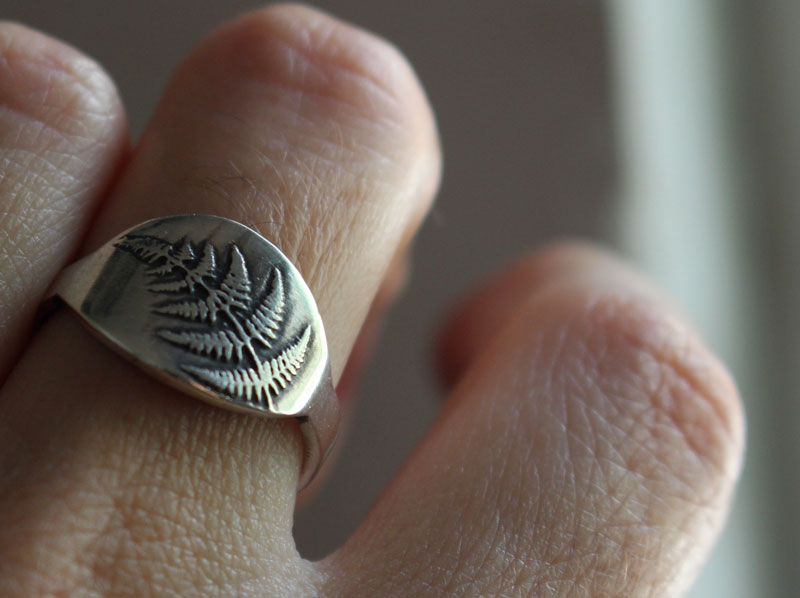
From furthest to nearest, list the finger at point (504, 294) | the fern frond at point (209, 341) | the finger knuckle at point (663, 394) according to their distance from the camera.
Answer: the finger at point (504, 294) < the finger knuckle at point (663, 394) < the fern frond at point (209, 341)

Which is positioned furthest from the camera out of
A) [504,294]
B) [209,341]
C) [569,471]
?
[504,294]

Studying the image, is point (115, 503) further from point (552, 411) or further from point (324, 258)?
point (552, 411)

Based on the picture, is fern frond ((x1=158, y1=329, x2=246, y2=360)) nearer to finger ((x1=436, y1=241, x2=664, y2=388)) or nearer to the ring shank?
the ring shank

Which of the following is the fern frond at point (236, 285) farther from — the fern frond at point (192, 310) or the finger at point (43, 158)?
the finger at point (43, 158)

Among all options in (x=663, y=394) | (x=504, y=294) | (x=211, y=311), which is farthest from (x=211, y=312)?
(x=504, y=294)

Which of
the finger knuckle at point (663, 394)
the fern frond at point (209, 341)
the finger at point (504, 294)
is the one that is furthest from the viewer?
the finger at point (504, 294)

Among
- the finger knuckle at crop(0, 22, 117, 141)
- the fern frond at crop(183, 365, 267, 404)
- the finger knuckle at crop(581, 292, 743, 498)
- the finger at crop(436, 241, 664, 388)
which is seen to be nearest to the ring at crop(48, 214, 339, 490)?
the fern frond at crop(183, 365, 267, 404)

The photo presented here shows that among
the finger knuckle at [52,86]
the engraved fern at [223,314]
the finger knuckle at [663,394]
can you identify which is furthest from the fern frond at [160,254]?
the finger knuckle at [663,394]

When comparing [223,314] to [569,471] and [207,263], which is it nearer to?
[207,263]
